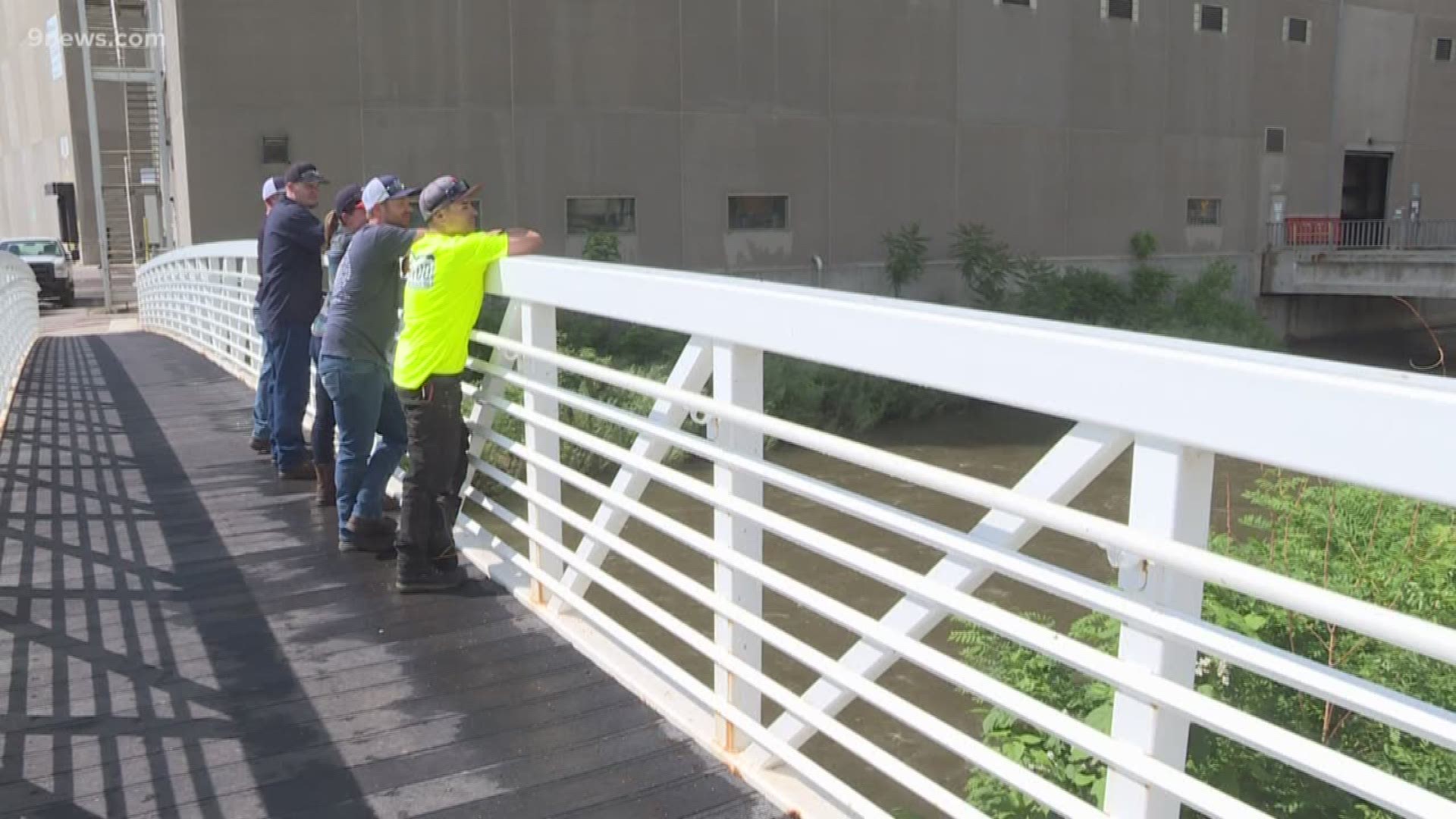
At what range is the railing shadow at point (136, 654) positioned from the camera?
3.47m

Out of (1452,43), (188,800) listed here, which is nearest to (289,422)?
(188,800)

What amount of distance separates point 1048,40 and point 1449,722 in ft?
92.0

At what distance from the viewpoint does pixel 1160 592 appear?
217cm

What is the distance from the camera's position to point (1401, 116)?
34969mm

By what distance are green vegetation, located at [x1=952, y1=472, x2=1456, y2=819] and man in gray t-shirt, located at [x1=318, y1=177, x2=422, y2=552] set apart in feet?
8.83

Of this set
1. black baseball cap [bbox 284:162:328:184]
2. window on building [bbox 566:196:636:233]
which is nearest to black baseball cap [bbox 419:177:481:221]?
black baseball cap [bbox 284:162:328:184]

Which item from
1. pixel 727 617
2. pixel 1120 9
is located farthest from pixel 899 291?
pixel 727 617

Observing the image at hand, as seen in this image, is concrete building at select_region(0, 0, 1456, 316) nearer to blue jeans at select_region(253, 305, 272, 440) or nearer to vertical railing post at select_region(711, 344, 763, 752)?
blue jeans at select_region(253, 305, 272, 440)

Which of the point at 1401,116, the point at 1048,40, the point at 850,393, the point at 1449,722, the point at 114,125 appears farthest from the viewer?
the point at 114,125

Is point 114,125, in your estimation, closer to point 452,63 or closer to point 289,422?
point 452,63

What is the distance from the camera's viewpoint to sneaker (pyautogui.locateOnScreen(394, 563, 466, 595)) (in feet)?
16.5

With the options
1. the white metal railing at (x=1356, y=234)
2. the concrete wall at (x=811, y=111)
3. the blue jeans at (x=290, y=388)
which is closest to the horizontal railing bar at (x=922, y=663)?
the blue jeans at (x=290, y=388)

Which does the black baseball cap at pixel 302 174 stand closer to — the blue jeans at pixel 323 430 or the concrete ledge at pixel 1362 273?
the blue jeans at pixel 323 430

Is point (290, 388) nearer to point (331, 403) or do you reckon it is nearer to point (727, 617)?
point (331, 403)
